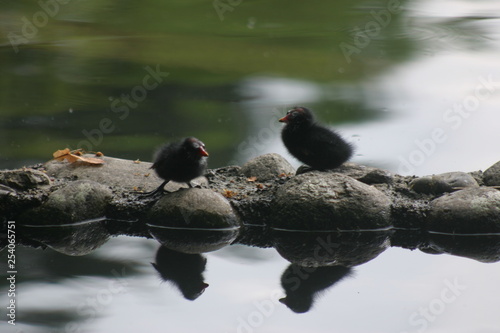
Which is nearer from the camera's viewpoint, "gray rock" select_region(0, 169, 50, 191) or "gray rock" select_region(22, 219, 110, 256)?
"gray rock" select_region(22, 219, 110, 256)

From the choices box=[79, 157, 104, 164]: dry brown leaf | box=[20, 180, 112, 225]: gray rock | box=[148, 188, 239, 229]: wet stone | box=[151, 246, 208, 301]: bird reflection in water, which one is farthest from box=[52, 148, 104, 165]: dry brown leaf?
box=[151, 246, 208, 301]: bird reflection in water

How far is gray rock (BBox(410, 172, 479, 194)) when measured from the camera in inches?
175

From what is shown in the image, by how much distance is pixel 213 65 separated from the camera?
9.09m

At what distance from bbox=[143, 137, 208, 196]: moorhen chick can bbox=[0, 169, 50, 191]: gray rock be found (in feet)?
2.19

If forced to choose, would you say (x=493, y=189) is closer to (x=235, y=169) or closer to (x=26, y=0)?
(x=235, y=169)

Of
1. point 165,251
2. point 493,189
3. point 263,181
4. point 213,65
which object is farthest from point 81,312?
point 213,65

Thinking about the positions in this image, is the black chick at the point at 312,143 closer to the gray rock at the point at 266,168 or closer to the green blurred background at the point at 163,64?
the gray rock at the point at 266,168

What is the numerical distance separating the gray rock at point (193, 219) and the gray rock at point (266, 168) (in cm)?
54

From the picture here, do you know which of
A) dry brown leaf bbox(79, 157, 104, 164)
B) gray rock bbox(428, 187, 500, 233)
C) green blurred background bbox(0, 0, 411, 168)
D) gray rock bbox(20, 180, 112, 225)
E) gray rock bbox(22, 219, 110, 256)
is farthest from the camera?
green blurred background bbox(0, 0, 411, 168)

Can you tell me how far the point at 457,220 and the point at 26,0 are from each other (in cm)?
951

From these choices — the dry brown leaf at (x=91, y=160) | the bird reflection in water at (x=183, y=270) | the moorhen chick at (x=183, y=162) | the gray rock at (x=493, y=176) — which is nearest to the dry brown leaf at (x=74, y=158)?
the dry brown leaf at (x=91, y=160)

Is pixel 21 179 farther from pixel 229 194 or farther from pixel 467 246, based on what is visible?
pixel 467 246

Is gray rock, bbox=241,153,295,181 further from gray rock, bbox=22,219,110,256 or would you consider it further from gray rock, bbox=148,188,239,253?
gray rock, bbox=22,219,110,256

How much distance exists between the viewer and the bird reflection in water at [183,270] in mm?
3555
